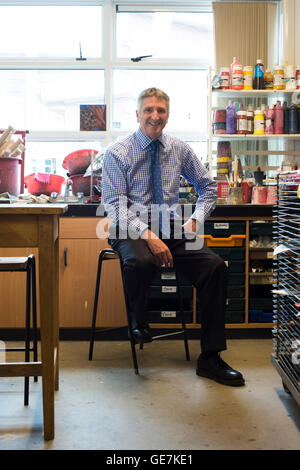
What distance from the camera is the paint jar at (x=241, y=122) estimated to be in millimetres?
3670

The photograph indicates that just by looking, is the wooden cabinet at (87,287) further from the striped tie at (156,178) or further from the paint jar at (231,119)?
the paint jar at (231,119)

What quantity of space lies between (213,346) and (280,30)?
2.64 meters

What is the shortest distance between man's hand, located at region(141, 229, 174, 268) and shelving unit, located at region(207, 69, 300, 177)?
140cm

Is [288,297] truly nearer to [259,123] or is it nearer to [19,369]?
[19,369]

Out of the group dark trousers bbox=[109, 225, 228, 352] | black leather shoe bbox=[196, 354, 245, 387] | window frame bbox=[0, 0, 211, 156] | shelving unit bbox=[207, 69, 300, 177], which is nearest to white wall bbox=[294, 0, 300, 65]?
shelving unit bbox=[207, 69, 300, 177]

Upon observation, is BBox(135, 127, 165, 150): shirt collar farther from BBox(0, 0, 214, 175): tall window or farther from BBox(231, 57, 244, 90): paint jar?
BBox(0, 0, 214, 175): tall window

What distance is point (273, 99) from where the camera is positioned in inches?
154

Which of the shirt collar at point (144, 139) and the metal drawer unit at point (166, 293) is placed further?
the metal drawer unit at point (166, 293)

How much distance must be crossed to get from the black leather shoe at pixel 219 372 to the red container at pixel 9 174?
1.43 meters

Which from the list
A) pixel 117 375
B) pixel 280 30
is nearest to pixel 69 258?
pixel 117 375

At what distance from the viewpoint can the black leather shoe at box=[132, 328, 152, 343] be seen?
8.11 ft

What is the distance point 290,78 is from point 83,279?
6.62 feet

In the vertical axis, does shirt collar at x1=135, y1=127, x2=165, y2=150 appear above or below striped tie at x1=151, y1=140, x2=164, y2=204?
above

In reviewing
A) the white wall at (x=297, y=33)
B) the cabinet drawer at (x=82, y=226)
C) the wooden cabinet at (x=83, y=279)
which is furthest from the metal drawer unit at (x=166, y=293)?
the white wall at (x=297, y=33)
